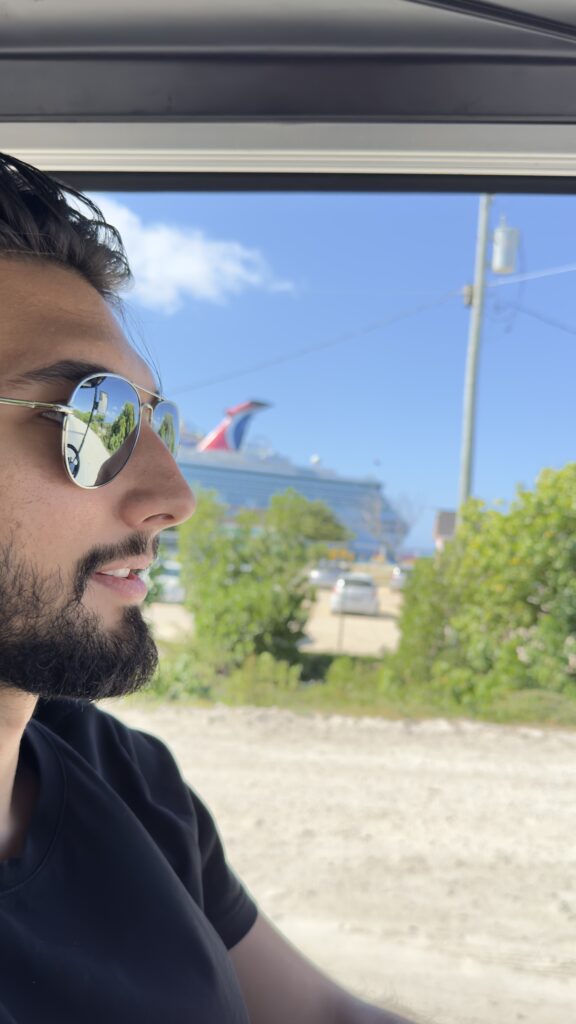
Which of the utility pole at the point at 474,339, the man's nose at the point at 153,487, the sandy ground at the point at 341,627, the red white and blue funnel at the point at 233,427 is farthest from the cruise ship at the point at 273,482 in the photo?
the man's nose at the point at 153,487

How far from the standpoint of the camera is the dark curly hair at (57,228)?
1154 millimetres

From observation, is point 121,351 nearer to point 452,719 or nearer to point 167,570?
point 452,719

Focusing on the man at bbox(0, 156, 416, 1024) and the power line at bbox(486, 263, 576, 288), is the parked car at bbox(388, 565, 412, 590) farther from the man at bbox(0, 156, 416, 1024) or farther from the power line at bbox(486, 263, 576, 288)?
the man at bbox(0, 156, 416, 1024)

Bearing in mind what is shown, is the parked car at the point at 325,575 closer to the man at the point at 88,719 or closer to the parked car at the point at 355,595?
the parked car at the point at 355,595

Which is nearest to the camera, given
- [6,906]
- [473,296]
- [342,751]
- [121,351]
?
[6,906]

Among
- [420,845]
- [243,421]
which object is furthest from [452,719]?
[243,421]

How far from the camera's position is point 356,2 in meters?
1.28

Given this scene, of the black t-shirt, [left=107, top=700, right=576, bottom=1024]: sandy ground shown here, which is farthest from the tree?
the black t-shirt

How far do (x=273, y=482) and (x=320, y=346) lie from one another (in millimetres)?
1486

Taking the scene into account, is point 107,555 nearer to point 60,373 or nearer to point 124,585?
point 124,585

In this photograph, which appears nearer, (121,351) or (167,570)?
(121,351)

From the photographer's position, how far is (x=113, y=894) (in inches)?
39.1

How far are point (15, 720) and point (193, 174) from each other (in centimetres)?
100

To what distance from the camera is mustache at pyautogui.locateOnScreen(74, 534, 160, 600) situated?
1.05 m
